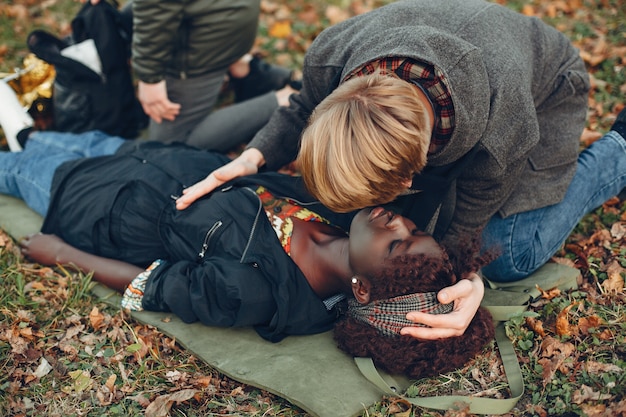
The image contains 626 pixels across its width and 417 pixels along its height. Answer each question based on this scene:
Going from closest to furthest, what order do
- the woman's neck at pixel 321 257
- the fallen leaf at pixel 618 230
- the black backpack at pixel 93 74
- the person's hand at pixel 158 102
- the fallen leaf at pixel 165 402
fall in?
the fallen leaf at pixel 165 402 → the woman's neck at pixel 321 257 → the fallen leaf at pixel 618 230 → the person's hand at pixel 158 102 → the black backpack at pixel 93 74

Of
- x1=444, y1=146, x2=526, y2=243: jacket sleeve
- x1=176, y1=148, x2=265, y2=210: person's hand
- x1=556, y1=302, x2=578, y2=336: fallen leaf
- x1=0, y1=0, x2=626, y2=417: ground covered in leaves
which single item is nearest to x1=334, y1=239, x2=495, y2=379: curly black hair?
x1=0, y1=0, x2=626, y2=417: ground covered in leaves

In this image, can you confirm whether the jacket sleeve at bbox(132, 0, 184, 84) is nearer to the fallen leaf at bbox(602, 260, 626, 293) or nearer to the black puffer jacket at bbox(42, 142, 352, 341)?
the black puffer jacket at bbox(42, 142, 352, 341)

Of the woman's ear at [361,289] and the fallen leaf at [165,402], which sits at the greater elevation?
the woman's ear at [361,289]

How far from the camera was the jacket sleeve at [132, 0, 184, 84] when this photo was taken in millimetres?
4020

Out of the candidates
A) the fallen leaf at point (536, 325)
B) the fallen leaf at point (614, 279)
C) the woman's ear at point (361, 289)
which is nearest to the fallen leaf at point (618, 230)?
the fallen leaf at point (614, 279)

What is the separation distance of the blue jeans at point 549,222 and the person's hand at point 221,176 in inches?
Result: 60.0

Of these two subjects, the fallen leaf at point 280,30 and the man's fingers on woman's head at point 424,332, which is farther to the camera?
the fallen leaf at point 280,30

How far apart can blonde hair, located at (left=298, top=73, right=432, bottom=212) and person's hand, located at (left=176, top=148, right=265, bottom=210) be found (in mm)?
933

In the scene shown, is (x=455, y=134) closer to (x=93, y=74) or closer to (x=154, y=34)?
(x=154, y=34)

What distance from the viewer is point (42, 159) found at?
4.24 m

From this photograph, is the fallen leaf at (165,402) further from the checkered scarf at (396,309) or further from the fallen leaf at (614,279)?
the fallen leaf at (614,279)

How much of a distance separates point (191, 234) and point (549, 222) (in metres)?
2.19

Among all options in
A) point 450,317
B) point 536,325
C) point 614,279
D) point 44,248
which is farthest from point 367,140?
point 44,248

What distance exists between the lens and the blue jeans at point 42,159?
4.13m
